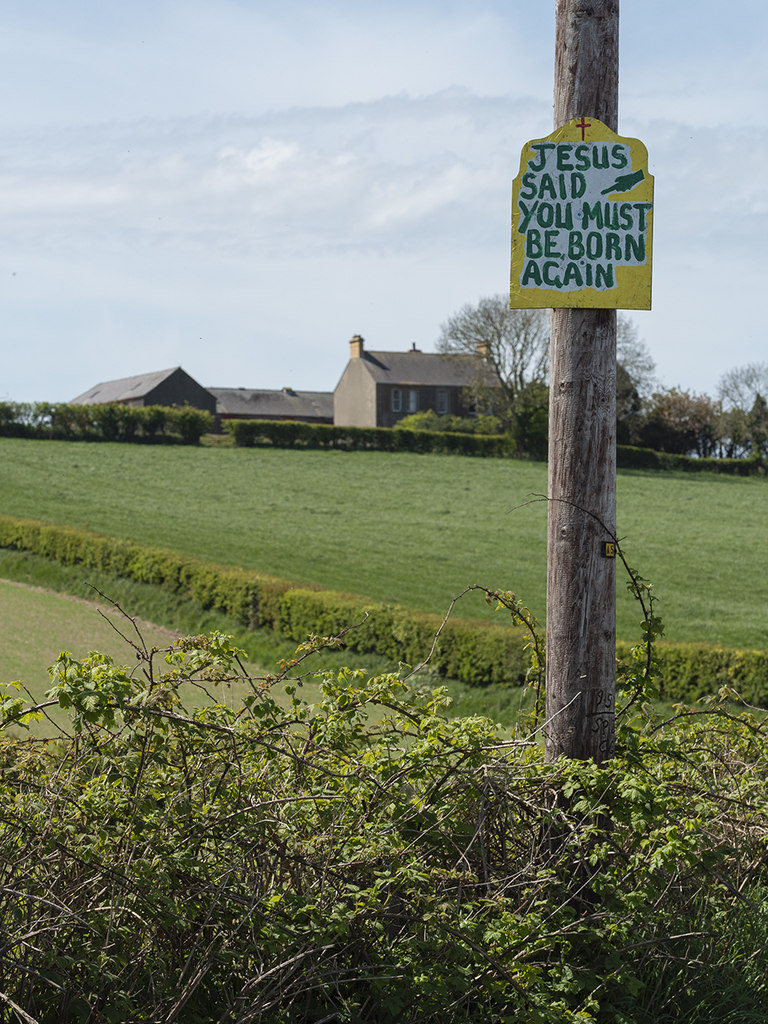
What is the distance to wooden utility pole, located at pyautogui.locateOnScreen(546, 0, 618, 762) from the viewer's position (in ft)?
11.7

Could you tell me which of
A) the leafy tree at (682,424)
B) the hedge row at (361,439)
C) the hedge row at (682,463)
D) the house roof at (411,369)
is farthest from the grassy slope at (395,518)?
the house roof at (411,369)

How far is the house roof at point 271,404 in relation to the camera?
69375 mm

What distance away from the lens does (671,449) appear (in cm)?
5600

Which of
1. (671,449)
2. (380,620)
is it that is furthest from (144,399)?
(380,620)

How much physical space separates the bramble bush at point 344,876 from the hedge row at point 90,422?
40.6 metres

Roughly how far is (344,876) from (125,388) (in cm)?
6608

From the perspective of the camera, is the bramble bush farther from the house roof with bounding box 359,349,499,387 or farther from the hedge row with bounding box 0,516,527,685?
the house roof with bounding box 359,349,499,387

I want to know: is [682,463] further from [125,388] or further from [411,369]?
[125,388]

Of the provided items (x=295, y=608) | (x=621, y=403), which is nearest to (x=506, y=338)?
(x=621, y=403)

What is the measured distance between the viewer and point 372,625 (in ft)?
45.2

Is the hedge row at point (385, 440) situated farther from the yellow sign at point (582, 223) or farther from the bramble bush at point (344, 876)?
the bramble bush at point (344, 876)

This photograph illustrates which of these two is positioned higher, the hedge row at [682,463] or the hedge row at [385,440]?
the hedge row at [385,440]

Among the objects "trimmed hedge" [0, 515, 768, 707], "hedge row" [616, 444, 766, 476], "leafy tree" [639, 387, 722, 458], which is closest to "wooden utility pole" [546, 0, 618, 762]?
"trimmed hedge" [0, 515, 768, 707]

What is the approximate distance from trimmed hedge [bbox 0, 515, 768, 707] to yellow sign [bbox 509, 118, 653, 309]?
494 centimetres
